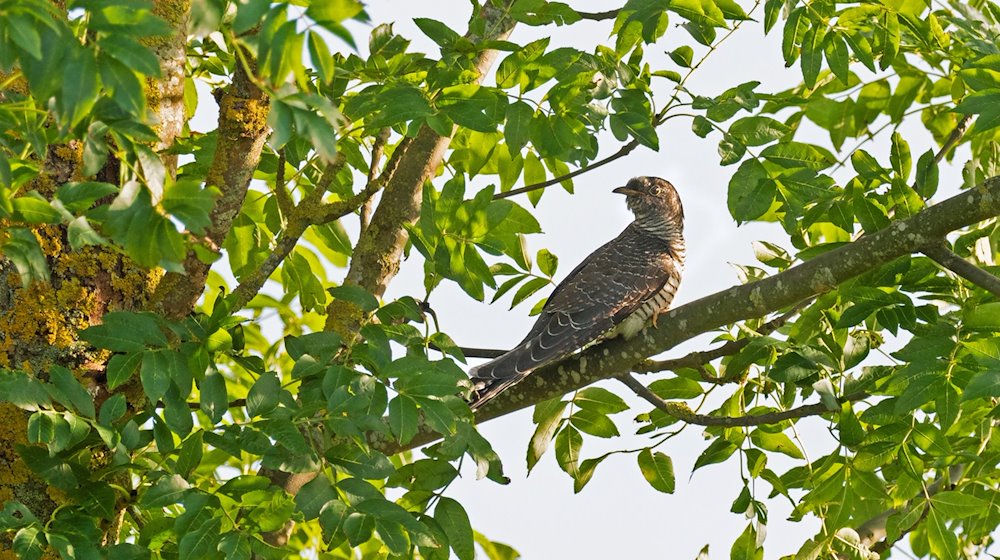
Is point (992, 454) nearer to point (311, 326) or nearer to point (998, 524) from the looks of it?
point (998, 524)

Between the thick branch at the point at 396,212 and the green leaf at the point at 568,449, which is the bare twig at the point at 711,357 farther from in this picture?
the thick branch at the point at 396,212

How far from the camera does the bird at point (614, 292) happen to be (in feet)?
13.2

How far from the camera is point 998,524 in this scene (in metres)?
3.94

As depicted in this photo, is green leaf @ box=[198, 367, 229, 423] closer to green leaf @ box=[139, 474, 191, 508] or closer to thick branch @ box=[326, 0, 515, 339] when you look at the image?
green leaf @ box=[139, 474, 191, 508]

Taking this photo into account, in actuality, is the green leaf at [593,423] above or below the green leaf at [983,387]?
below

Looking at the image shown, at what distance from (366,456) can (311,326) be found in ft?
6.52

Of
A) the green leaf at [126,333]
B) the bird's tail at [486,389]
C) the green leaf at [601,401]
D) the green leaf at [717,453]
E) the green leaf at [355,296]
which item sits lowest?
the green leaf at [717,453]

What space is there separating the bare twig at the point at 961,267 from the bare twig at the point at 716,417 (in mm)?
543

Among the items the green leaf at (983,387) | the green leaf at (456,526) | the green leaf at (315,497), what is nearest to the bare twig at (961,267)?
the green leaf at (983,387)

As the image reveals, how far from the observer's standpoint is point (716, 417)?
394 cm

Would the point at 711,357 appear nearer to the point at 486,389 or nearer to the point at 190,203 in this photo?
the point at 486,389

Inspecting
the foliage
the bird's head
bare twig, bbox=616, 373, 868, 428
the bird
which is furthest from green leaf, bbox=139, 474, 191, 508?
the bird's head

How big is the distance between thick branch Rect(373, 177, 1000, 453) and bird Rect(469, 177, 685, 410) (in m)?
0.15

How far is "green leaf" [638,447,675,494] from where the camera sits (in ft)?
13.8
